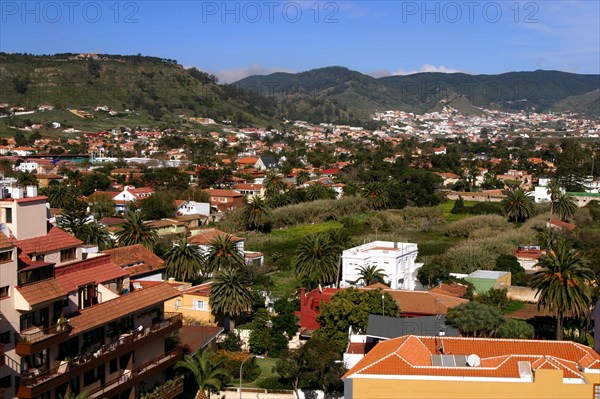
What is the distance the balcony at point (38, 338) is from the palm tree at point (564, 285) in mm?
16651

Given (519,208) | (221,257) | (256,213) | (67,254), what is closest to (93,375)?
(67,254)

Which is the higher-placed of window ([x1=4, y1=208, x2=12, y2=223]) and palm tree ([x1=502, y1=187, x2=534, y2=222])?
window ([x1=4, y1=208, x2=12, y2=223])

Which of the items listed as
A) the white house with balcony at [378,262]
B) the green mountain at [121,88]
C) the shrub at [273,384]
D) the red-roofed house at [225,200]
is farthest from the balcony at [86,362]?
the green mountain at [121,88]

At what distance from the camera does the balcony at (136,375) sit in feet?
60.8

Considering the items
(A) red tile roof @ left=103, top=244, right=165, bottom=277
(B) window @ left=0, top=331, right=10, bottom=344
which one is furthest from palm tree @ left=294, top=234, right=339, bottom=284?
(B) window @ left=0, top=331, right=10, bottom=344

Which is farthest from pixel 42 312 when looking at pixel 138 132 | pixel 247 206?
pixel 138 132

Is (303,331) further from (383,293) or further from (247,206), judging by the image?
(247,206)

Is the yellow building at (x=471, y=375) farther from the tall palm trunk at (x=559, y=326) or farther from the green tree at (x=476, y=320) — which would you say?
the tall palm trunk at (x=559, y=326)

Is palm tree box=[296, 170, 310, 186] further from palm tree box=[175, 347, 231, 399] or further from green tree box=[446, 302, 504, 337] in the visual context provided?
palm tree box=[175, 347, 231, 399]

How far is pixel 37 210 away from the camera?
775 inches

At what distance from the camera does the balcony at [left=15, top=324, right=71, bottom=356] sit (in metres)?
16.5

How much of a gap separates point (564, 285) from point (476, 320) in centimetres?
456

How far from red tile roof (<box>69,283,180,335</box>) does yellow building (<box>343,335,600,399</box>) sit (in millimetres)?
6380

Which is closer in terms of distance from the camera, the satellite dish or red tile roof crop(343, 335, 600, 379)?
red tile roof crop(343, 335, 600, 379)
